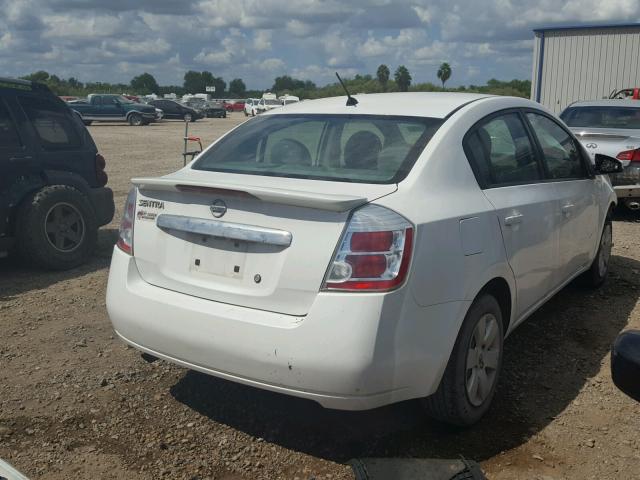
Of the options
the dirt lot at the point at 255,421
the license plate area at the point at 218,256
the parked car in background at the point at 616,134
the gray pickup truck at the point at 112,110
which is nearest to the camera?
the license plate area at the point at 218,256

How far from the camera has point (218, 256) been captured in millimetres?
3180

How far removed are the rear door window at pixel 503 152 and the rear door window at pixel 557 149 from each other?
23 centimetres

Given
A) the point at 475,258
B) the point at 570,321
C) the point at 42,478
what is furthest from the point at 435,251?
the point at 570,321

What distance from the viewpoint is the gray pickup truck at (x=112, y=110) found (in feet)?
119

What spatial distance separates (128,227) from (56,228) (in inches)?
130

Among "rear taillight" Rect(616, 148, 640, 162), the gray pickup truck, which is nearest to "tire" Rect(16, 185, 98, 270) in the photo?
"rear taillight" Rect(616, 148, 640, 162)

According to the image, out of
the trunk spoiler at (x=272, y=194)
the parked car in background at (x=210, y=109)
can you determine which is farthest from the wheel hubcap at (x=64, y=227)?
the parked car in background at (x=210, y=109)

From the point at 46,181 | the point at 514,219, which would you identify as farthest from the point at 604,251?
the point at 46,181

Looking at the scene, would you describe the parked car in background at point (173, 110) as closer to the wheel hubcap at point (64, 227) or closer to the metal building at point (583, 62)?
the metal building at point (583, 62)

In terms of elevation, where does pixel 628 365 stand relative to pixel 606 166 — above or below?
below

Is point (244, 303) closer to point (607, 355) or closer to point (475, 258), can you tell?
point (475, 258)

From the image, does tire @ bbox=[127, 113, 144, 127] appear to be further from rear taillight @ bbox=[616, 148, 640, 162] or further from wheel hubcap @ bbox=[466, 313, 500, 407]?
wheel hubcap @ bbox=[466, 313, 500, 407]

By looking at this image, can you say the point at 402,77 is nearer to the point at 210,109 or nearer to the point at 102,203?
the point at 210,109

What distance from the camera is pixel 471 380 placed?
341 cm
